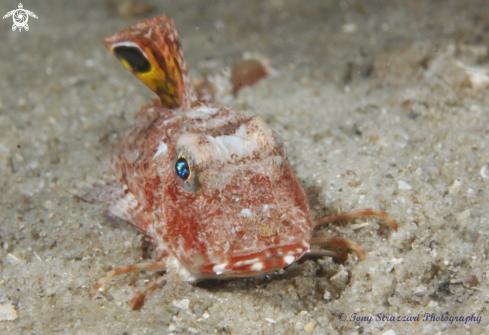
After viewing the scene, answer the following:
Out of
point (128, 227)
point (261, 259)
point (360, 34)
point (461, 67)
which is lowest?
point (261, 259)

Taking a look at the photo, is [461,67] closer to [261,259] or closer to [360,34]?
[360,34]

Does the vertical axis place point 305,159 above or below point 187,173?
below

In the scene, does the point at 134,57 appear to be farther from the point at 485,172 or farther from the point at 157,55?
the point at 485,172

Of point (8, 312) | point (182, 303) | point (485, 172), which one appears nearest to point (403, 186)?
point (485, 172)

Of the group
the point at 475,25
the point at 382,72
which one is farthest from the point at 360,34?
the point at 475,25

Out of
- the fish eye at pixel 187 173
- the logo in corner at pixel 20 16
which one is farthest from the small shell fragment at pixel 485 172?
the logo in corner at pixel 20 16

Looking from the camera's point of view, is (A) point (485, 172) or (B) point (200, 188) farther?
(A) point (485, 172)

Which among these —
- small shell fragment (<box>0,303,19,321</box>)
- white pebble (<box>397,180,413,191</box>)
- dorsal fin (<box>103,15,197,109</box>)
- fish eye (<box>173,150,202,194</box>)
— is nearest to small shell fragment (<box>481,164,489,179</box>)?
white pebble (<box>397,180,413,191</box>)
